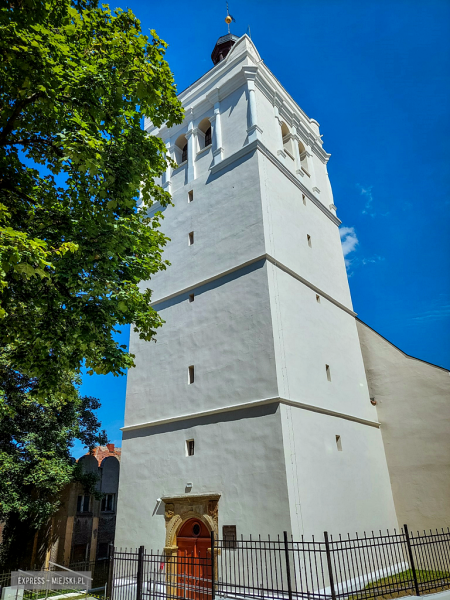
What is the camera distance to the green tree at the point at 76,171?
24.6ft

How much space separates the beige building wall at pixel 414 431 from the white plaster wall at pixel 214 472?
754 centimetres

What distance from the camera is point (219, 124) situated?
18.6 m

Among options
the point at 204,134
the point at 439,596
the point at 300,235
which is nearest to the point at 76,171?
the point at 300,235

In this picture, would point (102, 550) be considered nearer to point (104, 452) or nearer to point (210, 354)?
point (104, 452)

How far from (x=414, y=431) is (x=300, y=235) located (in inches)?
352

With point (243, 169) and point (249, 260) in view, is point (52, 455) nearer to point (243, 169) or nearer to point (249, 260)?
point (249, 260)

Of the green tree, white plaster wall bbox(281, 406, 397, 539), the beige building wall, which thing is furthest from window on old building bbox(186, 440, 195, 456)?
the beige building wall

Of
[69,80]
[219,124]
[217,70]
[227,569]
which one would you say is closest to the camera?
[69,80]

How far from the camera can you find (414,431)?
54.1ft

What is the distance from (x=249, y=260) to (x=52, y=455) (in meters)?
13.9

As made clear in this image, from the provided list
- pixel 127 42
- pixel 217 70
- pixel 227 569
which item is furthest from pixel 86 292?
pixel 217 70

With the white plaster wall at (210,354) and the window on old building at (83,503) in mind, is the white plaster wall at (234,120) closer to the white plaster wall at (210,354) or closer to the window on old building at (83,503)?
the white plaster wall at (210,354)

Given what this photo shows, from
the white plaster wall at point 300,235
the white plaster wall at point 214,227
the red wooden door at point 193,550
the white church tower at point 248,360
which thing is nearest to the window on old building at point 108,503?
the white church tower at point 248,360

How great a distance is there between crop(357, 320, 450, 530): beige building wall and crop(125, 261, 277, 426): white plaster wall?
7605mm
